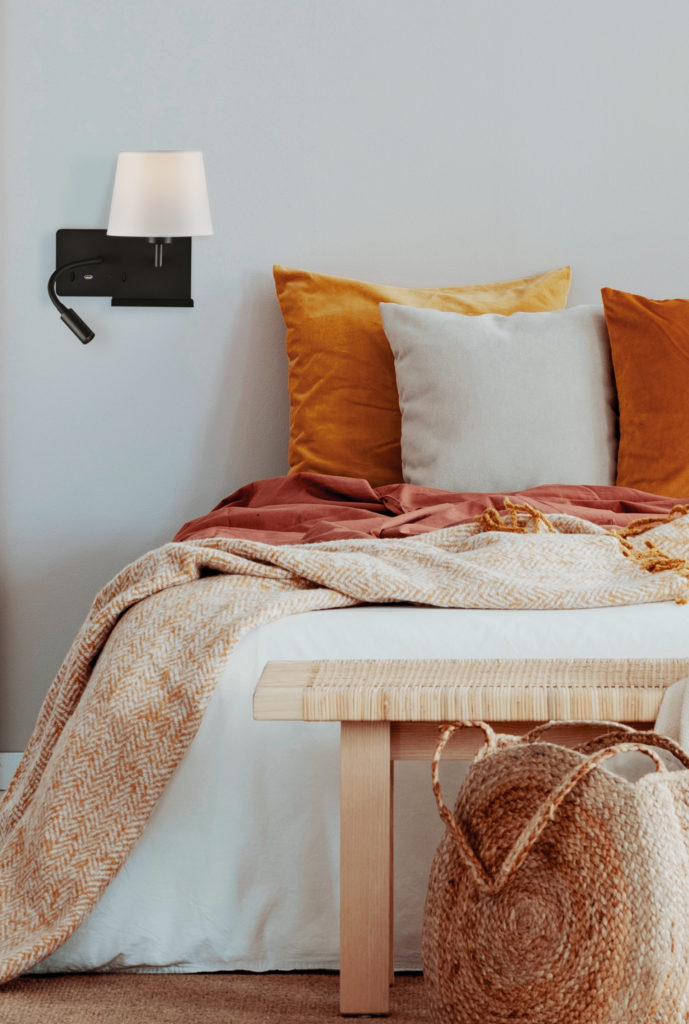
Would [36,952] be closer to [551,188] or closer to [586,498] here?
[586,498]

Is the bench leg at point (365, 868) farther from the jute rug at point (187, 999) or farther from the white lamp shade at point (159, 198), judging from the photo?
the white lamp shade at point (159, 198)

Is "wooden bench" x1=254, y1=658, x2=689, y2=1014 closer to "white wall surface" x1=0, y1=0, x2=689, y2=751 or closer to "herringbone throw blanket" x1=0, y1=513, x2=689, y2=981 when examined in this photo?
"herringbone throw blanket" x1=0, y1=513, x2=689, y2=981

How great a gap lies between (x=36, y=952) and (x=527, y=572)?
0.82 m

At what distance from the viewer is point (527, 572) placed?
68.8 inches

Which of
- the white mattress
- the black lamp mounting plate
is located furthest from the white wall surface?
the white mattress

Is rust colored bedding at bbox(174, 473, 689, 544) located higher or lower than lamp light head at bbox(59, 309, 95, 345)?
lower

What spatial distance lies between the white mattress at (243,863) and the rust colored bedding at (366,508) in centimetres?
59

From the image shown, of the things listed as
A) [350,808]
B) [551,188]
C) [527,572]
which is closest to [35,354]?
[551,188]

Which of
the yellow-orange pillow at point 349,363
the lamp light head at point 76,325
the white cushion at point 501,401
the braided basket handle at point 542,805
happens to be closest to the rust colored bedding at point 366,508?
the white cushion at point 501,401

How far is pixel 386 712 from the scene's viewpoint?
130 centimetres

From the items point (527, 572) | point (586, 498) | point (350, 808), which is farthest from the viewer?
point (586, 498)

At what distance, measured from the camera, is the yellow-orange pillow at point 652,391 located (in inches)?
109

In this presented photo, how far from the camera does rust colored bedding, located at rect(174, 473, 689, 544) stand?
2.15 metres

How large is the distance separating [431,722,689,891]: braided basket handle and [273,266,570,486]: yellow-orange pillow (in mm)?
1813
